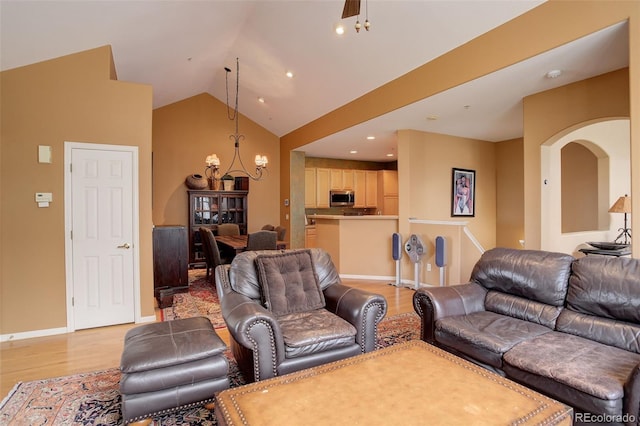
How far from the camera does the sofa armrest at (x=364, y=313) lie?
2.56m

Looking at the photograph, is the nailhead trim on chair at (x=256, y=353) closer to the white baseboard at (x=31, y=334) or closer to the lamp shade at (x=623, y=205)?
the white baseboard at (x=31, y=334)

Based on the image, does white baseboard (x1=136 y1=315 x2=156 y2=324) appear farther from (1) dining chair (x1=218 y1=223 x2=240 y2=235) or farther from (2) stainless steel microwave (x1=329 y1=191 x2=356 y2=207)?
(2) stainless steel microwave (x1=329 y1=191 x2=356 y2=207)

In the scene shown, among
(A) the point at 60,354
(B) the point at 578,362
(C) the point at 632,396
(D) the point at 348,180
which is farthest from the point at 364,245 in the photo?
(C) the point at 632,396

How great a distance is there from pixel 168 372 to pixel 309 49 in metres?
4.27

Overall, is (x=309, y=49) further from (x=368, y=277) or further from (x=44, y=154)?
(x=368, y=277)

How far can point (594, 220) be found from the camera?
5801 mm

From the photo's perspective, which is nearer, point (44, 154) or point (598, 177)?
point (44, 154)

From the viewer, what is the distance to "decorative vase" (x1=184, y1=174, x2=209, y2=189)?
7191mm

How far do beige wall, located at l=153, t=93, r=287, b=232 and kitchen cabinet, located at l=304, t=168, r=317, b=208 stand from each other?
78 cm

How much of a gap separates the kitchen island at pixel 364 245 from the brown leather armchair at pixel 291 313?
115 inches

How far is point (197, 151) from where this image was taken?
24.6ft

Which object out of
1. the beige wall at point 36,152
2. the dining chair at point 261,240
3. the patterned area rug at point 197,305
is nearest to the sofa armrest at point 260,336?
the patterned area rug at point 197,305

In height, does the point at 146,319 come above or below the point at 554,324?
below

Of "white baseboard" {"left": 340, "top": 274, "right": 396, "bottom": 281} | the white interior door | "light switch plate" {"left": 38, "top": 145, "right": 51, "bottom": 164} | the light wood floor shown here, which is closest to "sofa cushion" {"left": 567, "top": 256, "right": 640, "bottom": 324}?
the light wood floor
